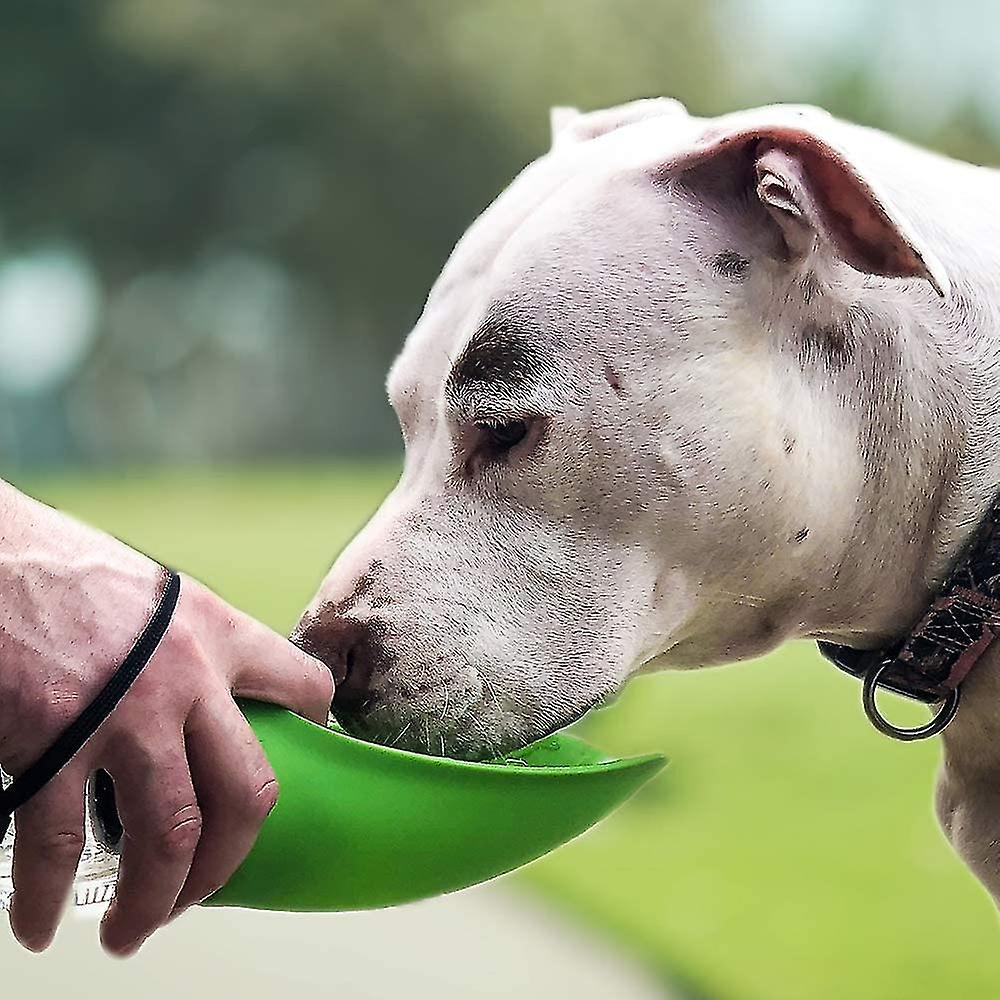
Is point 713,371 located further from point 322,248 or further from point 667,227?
point 322,248

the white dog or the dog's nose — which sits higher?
the white dog

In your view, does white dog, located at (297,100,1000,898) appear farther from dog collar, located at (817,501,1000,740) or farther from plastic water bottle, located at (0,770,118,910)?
plastic water bottle, located at (0,770,118,910)

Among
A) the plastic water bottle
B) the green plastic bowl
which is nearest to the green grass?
the green plastic bowl

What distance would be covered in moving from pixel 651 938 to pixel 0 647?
2042 millimetres

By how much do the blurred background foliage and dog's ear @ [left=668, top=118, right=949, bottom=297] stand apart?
9.88m

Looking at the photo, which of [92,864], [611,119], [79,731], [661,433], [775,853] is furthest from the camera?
[775,853]

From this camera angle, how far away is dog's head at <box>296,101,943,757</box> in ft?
2.96

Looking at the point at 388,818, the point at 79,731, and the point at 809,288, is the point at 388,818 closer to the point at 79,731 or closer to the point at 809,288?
the point at 79,731

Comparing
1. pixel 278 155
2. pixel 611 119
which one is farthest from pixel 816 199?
pixel 278 155

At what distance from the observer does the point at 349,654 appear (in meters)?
0.90

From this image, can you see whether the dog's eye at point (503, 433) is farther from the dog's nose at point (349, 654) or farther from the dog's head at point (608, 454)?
the dog's nose at point (349, 654)

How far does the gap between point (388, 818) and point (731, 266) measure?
15.6 inches

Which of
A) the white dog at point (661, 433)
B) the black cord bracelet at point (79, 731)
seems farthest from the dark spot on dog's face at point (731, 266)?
the black cord bracelet at point (79, 731)

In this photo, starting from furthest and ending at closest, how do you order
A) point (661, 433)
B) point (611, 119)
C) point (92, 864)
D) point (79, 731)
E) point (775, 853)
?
point (775, 853)
point (611, 119)
point (661, 433)
point (92, 864)
point (79, 731)
